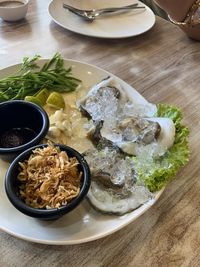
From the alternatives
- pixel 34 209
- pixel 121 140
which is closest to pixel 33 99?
pixel 121 140

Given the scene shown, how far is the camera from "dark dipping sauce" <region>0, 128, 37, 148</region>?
2.71 ft

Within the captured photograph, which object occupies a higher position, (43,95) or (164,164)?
(164,164)

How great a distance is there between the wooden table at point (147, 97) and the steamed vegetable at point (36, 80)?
145 mm

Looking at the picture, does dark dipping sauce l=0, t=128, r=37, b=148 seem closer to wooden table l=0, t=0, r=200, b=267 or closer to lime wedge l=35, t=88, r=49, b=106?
lime wedge l=35, t=88, r=49, b=106

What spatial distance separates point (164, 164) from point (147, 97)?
0.34 m

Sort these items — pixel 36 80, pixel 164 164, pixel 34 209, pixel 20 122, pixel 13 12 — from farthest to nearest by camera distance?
pixel 13 12 < pixel 36 80 < pixel 20 122 < pixel 164 164 < pixel 34 209

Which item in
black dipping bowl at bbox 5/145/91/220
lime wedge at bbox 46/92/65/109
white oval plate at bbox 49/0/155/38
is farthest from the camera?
white oval plate at bbox 49/0/155/38

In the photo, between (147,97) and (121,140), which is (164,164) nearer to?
(121,140)

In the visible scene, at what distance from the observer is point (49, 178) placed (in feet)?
2.26

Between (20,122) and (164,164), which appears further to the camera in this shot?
(20,122)

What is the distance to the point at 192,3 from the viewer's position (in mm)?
1130

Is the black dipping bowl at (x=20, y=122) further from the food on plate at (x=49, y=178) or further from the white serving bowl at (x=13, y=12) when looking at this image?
the white serving bowl at (x=13, y=12)

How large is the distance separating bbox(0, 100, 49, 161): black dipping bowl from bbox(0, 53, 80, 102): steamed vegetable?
0.09 m

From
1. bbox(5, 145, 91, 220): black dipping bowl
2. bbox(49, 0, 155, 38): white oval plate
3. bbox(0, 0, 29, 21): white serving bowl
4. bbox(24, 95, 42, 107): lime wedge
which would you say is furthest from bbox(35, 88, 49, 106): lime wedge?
bbox(0, 0, 29, 21): white serving bowl
